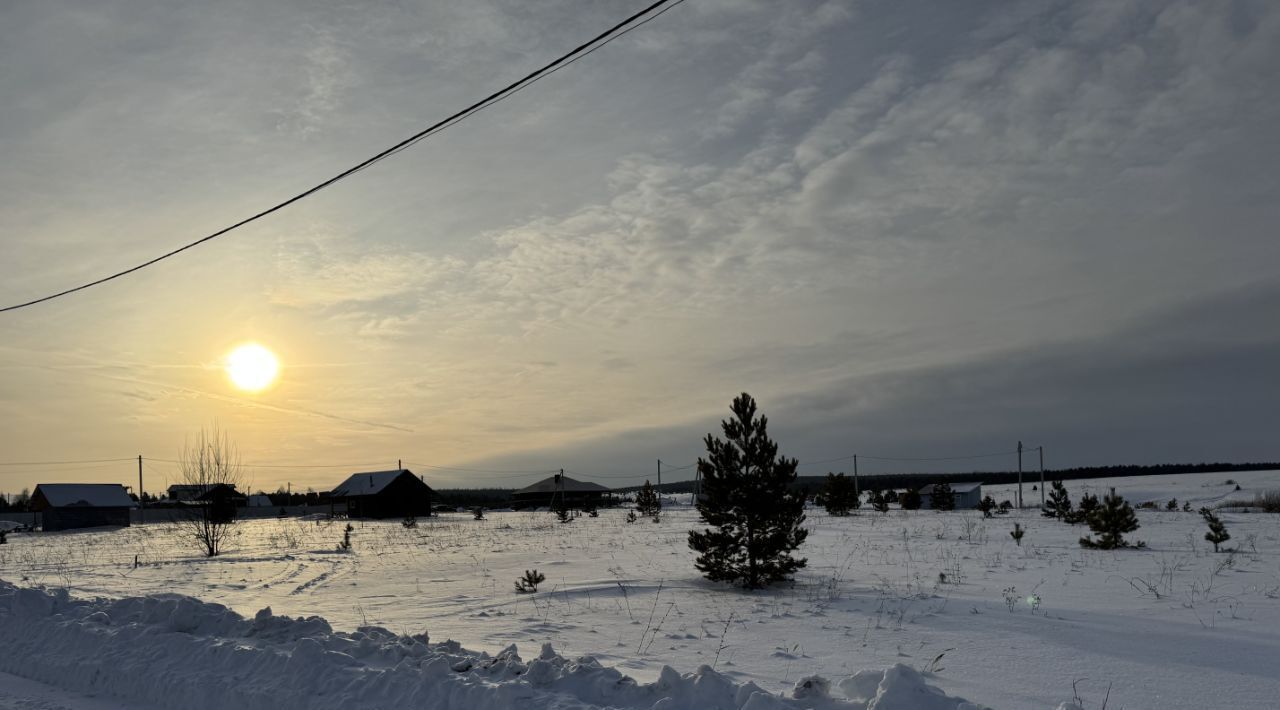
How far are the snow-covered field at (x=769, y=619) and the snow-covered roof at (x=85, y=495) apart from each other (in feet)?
129

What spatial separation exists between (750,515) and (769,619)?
353cm

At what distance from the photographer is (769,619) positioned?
10812 mm

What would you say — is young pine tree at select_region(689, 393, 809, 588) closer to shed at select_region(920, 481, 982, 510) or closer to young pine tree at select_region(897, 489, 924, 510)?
young pine tree at select_region(897, 489, 924, 510)

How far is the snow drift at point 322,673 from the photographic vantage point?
19.0 ft

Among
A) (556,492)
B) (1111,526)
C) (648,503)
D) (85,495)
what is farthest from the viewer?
(556,492)

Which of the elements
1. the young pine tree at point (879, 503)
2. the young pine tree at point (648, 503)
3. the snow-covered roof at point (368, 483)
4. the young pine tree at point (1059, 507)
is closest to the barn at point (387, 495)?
the snow-covered roof at point (368, 483)

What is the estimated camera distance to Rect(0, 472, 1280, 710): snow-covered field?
6898 millimetres

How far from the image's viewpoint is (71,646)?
9.27 m

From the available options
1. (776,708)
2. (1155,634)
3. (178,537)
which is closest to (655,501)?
(178,537)

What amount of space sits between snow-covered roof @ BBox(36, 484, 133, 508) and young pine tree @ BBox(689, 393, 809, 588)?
57190 mm

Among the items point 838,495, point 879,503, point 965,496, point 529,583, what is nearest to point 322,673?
point 529,583

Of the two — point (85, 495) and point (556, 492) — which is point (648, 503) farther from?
point (85, 495)

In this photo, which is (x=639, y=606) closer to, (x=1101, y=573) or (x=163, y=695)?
(x=163, y=695)

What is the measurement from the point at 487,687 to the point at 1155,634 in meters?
7.48
